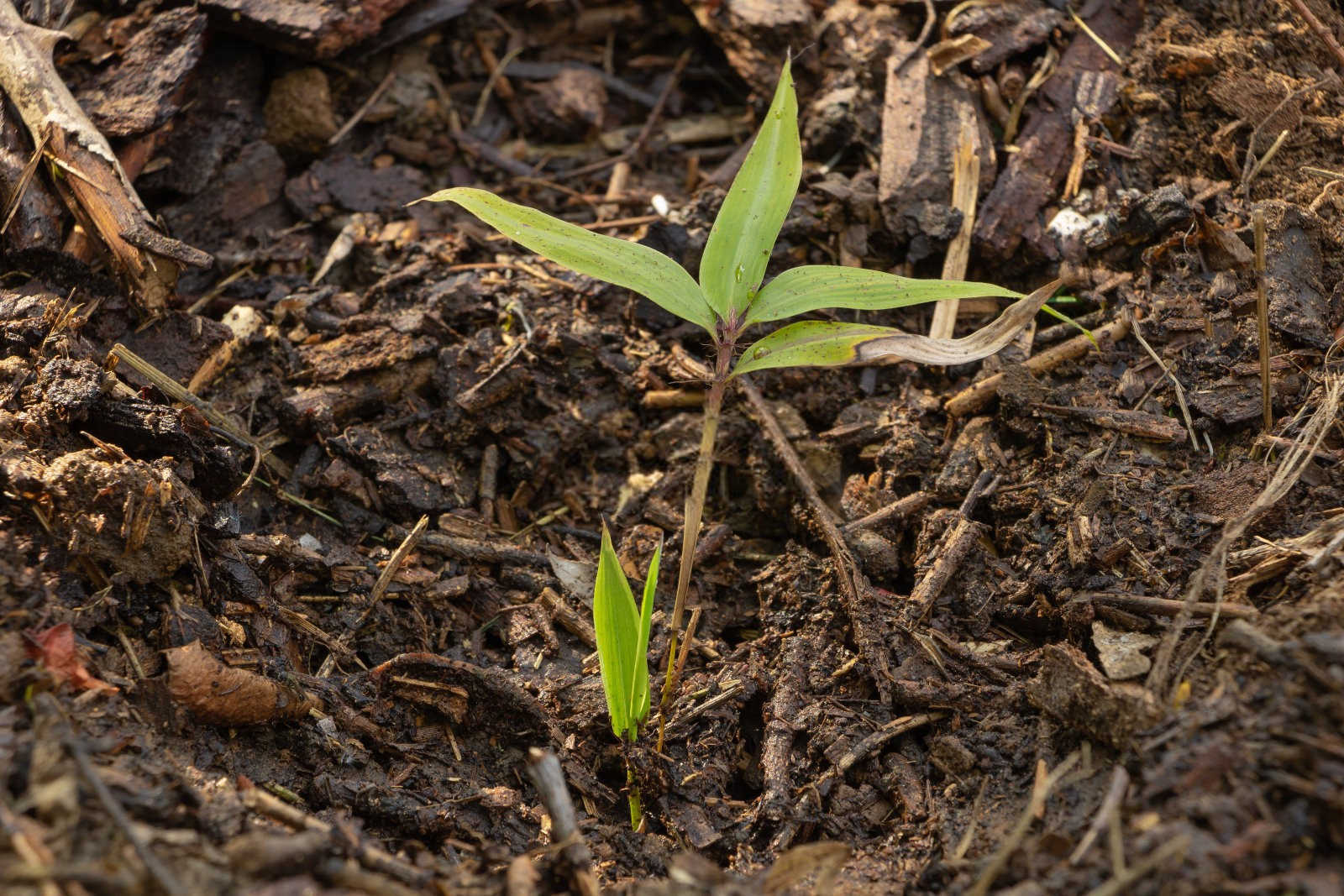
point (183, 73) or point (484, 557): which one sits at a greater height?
point (183, 73)

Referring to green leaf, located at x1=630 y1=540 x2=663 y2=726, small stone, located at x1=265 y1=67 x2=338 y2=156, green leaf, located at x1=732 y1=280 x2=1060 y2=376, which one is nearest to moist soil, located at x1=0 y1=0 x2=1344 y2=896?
small stone, located at x1=265 y1=67 x2=338 y2=156

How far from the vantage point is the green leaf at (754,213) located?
64.9 inches

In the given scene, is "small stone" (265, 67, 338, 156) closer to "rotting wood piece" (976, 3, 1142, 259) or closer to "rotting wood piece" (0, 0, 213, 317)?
"rotting wood piece" (0, 0, 213, 317)

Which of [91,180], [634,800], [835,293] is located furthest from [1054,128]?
[91,180]

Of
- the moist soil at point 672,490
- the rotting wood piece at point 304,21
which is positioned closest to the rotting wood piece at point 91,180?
the moist soil at point 672,490

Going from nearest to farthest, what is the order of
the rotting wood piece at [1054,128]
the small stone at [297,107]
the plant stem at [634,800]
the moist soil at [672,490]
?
1. the moist soil at [672,490]
2. the plant stem at [634,800]
3. the rotting wood piece at [1054,128]
4. the small stone at [297,107]

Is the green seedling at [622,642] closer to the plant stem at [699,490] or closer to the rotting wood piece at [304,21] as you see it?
the plant stem at [699,490]

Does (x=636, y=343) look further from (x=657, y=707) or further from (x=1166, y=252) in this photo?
(x=1166, y=252)

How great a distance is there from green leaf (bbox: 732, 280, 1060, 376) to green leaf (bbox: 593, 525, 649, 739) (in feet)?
1.46

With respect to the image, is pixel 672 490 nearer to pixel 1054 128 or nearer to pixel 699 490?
pixel 699 490

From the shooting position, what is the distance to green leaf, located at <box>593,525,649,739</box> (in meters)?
1.66

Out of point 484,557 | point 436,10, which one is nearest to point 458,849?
point 484,557

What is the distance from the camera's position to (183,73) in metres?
2.46

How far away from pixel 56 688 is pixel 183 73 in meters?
1.76
